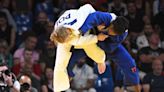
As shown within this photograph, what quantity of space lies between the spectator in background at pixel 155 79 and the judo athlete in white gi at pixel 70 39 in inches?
106

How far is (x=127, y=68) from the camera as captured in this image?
5895 millimetres

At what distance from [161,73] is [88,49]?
316 centimetres

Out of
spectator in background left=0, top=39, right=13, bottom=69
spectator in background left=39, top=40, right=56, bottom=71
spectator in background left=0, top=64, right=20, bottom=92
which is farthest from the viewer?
spectator in background left=39, top=40, right=56, bottom=71

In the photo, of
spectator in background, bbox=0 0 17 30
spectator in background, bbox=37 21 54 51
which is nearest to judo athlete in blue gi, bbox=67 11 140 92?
spectator in background, bbox=37 21 54 51

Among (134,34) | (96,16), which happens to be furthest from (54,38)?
(134,34)

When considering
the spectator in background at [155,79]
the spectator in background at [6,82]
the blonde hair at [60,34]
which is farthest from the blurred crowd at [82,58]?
the blonde hair at [60,34]

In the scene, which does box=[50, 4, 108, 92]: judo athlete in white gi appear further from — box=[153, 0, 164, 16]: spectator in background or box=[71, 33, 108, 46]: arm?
box=[153, 0, 164, 16]: spectator in background

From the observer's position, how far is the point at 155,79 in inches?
335

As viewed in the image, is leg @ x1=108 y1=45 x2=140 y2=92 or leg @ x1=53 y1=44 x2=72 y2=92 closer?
leg @ x1=53 y1=44 x2=72 y2=92

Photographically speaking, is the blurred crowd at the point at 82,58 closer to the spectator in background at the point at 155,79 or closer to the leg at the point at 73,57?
the spectator in background at the point at 155,79

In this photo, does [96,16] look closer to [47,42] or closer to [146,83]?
[146,83]

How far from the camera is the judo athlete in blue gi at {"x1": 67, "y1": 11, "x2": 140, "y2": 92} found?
17.6ft

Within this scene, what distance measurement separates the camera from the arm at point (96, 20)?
5.34 m

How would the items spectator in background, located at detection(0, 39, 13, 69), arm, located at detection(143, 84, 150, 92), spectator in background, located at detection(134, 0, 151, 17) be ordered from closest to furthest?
arm, located at detection(143, 84, 150, 92), spectator in background, located at detection(0, 39, 13, 69), spectator in background, located at detection(134, 0, 151, 17)
